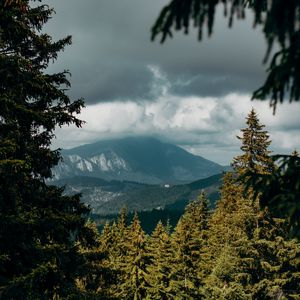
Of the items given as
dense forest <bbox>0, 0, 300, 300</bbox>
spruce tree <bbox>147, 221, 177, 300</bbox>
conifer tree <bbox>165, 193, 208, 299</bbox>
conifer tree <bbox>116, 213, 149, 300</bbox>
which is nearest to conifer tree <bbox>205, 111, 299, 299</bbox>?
dense forest <bbox>0, 0, 300, 300</bbox>

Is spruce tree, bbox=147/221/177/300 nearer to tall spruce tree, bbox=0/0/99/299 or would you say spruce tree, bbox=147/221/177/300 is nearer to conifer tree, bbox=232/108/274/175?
conifer tree, bbox=232/108/274/175

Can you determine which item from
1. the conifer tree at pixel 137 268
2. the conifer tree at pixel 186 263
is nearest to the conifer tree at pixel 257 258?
the conifer tree at pixel 186 263

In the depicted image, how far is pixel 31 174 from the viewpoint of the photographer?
12.3 meters

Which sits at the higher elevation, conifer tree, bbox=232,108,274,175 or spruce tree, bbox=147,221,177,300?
conifer tree, bbox=232,108,274,175

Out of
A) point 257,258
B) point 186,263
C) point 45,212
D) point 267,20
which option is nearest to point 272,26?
point 267,20

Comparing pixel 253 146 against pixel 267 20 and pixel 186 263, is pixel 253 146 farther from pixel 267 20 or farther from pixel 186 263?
pixel 267 20

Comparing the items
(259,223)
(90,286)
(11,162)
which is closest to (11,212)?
(11,162)

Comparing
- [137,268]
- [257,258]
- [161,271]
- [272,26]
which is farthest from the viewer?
[161,271]

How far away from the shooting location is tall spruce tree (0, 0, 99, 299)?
9742mm

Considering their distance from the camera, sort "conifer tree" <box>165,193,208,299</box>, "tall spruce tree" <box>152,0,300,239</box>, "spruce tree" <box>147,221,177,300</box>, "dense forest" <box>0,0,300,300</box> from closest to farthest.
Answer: "tall spruce tree" <box>152,0,300,239</box>, "dense forest" <box>0,0,300,300</box>, "conifer tree" <box>165,193,208,299</box>, "spruce tree" <box>147,221,177,300</box>

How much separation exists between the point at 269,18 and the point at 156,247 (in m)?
39.7

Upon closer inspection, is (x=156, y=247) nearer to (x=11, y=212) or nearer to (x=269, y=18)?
(x=11, y=212)

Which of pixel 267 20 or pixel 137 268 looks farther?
pixel 137 268

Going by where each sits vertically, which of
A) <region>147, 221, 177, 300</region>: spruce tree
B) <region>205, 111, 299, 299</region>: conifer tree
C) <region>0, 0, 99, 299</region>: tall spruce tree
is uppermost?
<region>0, 0, 99, 299</region>: tall spruce tree
